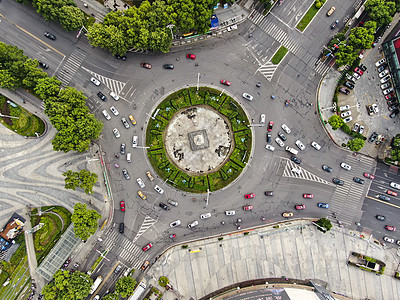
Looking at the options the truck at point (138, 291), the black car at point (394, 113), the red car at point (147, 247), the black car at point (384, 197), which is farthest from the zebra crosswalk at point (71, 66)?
the black car at point (384, 197)

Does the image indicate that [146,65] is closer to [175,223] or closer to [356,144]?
[175,223]

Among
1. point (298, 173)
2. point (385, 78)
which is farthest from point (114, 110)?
point (385, 78)

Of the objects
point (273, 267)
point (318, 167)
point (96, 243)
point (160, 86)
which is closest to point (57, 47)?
point (160, 86)

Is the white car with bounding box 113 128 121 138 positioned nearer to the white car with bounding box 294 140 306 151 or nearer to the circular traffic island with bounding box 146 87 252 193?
the circular traffic island with bounding box 146 87 252 193

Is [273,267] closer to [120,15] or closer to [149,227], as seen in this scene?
[149,227]

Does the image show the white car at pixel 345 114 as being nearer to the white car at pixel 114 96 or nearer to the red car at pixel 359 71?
the red car at pixel 359 71

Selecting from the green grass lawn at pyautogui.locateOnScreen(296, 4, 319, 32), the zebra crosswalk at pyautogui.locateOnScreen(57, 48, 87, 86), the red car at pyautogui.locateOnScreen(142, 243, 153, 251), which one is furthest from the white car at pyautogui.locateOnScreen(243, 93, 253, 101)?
the red car at pyautogui.locateOnScreen(142, 243, 153, 251)
